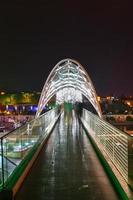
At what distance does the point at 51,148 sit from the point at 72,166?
4.24 metres

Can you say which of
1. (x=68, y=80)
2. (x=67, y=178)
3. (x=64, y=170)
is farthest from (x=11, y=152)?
(x=68, y=80)

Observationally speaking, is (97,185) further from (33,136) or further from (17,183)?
(33,136)

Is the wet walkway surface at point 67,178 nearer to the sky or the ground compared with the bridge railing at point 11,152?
nearer to the ground

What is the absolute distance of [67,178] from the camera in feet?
32.3

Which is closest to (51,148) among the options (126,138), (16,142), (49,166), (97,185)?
(49,166)

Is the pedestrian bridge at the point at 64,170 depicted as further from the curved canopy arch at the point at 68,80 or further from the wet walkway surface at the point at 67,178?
the curved canopy arch at the point at 68,80

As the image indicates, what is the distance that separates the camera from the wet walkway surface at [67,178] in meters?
8.30

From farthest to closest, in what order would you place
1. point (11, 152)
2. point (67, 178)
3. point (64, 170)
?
point (64, 170) < point (67, 178) < point (11, 152)

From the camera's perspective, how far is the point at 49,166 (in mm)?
11477

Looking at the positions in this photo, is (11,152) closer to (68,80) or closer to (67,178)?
(67,178)

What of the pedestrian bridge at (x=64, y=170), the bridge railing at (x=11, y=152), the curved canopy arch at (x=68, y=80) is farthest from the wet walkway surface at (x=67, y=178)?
the curved canopy arch at (x=68, y=80)

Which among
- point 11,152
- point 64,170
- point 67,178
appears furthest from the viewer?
point 64,170

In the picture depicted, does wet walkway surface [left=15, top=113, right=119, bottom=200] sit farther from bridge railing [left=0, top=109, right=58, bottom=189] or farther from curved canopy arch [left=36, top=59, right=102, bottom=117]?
curved canopy arch [left=36, top=59, right=102, bottom=117]

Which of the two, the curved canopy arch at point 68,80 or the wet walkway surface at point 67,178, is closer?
the wet walkway surface at point 67,178
